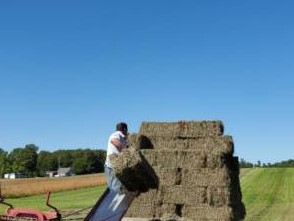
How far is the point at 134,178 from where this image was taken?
26.6ft

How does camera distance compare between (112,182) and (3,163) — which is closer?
(112,182)

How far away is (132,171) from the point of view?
314 inches

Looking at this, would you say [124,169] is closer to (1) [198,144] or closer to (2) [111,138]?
(2) [111,138]

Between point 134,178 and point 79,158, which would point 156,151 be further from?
point 79,158

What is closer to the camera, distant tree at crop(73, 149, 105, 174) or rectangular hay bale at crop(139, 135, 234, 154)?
rectangular hay bale at crop(139, 135, 234, 154)

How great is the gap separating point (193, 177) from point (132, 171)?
8788mm

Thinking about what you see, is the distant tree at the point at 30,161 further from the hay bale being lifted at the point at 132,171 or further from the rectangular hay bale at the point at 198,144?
the hay bale being lifted at the point at 132,171

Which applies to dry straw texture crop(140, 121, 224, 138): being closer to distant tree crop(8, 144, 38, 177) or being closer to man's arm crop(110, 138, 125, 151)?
man's arm crop(110, 138, 125, 151)

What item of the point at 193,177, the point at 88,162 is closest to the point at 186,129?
the point at 193,177

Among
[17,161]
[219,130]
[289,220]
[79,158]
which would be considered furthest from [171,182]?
[17,161]

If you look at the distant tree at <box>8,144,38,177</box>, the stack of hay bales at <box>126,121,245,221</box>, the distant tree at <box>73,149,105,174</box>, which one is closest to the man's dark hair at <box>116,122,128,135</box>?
the stack of hay bales at <box>126,121,245,221</box>

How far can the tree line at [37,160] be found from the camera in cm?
16000

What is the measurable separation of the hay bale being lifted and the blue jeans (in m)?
0.07

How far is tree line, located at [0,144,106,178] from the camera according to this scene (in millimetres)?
160000
